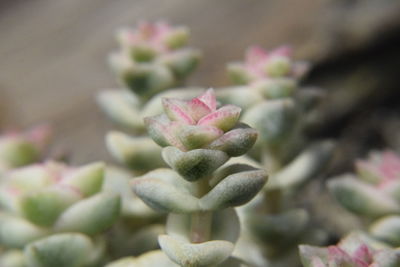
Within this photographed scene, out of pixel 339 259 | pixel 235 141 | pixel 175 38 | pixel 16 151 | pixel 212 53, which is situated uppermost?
pixel 212 53

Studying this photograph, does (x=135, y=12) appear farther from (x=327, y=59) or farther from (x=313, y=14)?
(x=327, y=59)

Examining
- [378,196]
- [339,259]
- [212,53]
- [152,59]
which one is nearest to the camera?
[339,259]

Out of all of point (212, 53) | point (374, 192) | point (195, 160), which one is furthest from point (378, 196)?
point (212, 53)

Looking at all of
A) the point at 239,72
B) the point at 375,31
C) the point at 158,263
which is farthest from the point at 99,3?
the point at 158,263

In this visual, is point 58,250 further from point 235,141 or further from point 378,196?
point 378,196

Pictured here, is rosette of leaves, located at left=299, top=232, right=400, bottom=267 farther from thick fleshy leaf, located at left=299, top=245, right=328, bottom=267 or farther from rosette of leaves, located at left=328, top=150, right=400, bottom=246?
rosette of leaves, located at left=328, top=150, right=400, bottom=246

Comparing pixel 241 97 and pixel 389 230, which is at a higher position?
pixel 241 97
